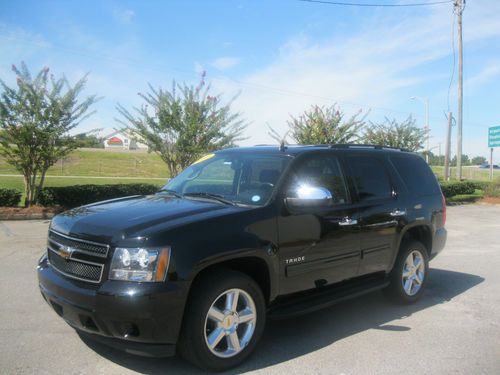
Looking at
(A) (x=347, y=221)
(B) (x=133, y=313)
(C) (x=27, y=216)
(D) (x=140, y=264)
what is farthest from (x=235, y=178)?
(C) (x=27, y=216)

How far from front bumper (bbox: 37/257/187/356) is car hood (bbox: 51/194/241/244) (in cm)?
37

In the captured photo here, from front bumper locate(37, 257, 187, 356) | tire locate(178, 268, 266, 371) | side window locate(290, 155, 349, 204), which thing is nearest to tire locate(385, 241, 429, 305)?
side window locate(290, 155, 349, 204)

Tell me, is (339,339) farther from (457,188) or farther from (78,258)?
(457,188)

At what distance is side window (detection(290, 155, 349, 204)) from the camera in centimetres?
441

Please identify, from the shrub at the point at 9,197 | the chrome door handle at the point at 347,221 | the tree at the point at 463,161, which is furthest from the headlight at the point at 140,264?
the tree at the point at 463,161

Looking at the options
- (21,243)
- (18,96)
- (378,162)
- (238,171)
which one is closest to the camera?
(238,171)

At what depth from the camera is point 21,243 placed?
877 centimetres

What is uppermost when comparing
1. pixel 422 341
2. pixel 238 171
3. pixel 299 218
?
pixel 238 171

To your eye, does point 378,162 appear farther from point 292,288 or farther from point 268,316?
point 268,316

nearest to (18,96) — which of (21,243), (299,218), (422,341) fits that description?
(21,243)

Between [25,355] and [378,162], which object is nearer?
[25,355]

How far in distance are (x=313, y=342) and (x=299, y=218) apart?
120 centimetres

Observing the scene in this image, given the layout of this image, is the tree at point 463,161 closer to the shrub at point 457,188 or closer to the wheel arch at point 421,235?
the shrub at point 457,188

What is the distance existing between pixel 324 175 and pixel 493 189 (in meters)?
20.2
